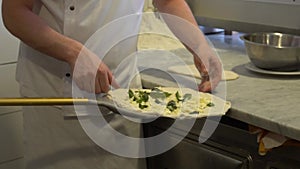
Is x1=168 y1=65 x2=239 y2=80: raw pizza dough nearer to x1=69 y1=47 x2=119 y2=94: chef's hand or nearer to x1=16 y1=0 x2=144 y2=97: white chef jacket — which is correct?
x1=16 y1=0 x2=144 y2=97: white chef jacket

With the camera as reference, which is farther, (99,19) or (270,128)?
(99,19)

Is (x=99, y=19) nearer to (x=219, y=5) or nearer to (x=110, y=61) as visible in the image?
(x=110, y=61)

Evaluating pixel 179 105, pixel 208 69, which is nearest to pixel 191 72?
pixel 208 69

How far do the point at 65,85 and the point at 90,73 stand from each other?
0.15 m

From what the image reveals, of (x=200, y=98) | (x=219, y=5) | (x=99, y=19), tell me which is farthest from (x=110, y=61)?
(x=219, y=5)

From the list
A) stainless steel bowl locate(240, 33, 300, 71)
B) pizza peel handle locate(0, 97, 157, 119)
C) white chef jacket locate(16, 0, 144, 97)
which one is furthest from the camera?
stainless steel bowl locate(240, 33, 300, 71)

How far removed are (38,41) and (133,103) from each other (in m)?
0.23

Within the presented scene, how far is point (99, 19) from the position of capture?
43.2 inches

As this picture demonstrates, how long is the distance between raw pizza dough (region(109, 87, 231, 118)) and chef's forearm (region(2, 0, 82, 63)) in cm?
13

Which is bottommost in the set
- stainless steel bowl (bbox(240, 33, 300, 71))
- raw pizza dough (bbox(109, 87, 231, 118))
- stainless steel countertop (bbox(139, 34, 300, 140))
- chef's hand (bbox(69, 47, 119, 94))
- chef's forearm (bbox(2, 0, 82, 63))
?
stainless steel countertop (bbox(139, 34, 300, 140))

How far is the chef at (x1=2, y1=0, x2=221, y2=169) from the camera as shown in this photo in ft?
3.28

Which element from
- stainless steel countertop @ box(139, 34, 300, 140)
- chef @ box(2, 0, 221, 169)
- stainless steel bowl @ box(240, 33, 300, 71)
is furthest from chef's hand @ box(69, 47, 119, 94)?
stainless steel bowl @ box(240, 33, 300, 71)

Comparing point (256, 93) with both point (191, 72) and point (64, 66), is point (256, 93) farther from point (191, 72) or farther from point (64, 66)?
point (64, 66)

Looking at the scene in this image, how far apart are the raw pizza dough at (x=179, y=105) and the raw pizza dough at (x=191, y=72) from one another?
153mm
